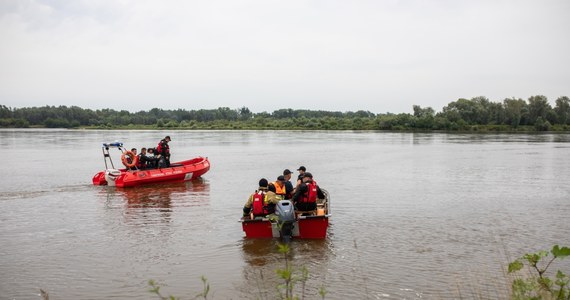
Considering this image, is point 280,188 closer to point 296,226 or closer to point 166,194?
point 296,226

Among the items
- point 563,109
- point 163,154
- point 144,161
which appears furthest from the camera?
point 563,109

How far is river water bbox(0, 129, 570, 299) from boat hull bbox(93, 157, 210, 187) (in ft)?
1.33

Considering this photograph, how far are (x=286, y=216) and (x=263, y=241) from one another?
4.40 feet

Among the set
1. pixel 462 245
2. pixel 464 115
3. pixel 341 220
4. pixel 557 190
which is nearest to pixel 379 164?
pixel 557 190

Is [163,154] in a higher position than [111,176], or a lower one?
higher

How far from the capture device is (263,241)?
1119 cm

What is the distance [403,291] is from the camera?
822 centimetres

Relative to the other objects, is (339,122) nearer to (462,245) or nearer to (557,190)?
(557,190)

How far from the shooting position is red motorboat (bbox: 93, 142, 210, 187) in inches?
776

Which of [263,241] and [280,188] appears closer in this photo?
[263,241]

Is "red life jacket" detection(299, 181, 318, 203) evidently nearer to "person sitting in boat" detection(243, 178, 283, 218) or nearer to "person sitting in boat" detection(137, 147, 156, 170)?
"person sitting in boat" detection(243, 178, 283, 218)

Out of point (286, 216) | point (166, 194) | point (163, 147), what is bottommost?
point (166, 194)

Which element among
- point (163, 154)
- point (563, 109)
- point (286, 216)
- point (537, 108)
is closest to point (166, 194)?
point (163, 154)

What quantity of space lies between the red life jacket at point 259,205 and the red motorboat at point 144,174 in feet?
33.6
